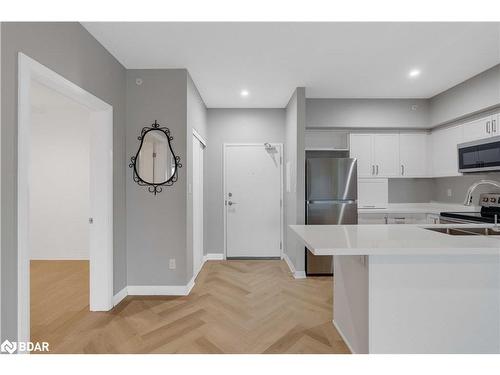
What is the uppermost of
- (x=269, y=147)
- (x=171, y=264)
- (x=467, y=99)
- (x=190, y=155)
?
(x=467, y=99)

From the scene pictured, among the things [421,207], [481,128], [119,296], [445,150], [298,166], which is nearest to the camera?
[119,296]

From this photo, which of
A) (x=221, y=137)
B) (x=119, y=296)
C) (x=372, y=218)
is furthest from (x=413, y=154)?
(x=119, y=296)

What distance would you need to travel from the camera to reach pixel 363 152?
4.28m

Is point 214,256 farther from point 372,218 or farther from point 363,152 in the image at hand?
point 363,152

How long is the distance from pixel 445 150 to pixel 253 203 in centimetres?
298

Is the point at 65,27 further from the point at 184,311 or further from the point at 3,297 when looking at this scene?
the point at 184,311

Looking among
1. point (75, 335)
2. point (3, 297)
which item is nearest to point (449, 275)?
point (3, 297)

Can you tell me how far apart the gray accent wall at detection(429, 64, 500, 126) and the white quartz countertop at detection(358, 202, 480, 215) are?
1.25 m

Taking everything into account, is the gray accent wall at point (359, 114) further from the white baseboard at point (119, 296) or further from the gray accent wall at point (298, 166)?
the white baseboard at point (119, 296)

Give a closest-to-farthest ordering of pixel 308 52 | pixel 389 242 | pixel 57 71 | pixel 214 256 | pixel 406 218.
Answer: pixel 389 242 < pixel 57 71 < pixel 308 52 < pixel 406 218 < pixel 214 256

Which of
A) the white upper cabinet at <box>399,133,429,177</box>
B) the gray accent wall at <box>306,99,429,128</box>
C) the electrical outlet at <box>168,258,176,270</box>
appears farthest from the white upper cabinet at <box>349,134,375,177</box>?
the electrical outlet at <box>168,258,176,270</box>

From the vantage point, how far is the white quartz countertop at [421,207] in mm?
3895

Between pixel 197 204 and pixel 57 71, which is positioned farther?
pixel 197 204

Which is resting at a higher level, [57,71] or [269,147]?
[57,71]
